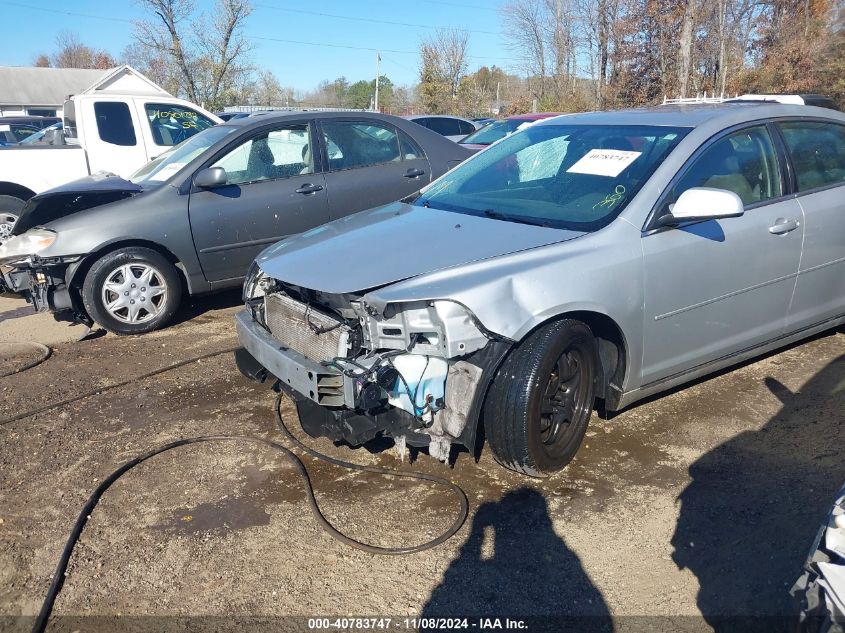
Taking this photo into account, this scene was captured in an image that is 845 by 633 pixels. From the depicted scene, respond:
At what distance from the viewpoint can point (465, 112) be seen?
33812mm

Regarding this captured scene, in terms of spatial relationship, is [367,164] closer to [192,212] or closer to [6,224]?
[192,212]

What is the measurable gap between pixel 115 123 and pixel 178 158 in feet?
11.9

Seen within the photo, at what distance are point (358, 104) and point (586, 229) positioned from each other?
161 feet

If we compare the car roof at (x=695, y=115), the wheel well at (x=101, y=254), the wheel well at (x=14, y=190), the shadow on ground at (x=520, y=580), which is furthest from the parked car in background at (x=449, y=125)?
the shadow on ground at (x=520, y=580)

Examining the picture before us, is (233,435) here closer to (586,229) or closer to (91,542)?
(91,542)

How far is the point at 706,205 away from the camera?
329 centimetres

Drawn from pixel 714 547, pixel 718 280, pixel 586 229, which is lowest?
pixel 714 547

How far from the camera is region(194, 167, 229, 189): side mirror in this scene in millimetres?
5590

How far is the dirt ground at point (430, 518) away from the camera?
262cm

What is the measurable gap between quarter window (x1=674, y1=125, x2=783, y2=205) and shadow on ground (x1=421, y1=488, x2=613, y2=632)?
1835mm

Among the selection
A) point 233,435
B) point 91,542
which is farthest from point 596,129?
point 91,542

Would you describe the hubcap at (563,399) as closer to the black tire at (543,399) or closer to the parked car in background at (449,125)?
the black tire at (543,399)

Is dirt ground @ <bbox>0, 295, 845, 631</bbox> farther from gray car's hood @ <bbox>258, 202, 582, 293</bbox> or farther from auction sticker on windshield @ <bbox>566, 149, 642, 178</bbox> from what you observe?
auction sticker on windshield @ <bbox>566, 149, 642, 178</bbox>

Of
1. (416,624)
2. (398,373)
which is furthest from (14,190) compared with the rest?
(416,624)
